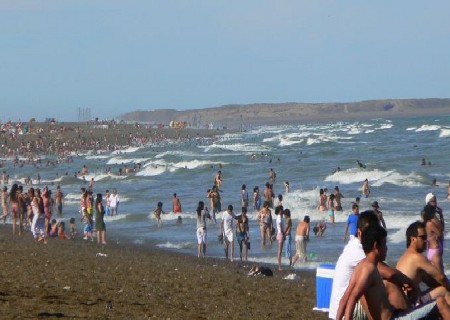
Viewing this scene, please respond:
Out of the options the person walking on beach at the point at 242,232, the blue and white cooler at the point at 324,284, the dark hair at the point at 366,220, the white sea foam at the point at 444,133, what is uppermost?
the dark hair at the point at 366,220

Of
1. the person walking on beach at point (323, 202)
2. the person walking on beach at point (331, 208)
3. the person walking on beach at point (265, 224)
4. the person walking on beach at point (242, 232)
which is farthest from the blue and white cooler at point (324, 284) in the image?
the person walking on beach at point (323, 202)

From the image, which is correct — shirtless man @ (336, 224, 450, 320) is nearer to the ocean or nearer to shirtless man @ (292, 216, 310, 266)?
the ocean

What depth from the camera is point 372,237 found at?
646 cm

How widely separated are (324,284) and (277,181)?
117 ft

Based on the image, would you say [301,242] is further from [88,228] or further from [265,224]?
[88,228]

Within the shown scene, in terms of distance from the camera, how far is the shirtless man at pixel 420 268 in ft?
24.0

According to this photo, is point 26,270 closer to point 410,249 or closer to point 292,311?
point 292,311

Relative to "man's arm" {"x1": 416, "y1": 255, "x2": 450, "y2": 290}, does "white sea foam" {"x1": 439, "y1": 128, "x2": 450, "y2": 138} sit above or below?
below

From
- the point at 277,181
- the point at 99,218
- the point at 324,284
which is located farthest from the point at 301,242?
the point at 277,181

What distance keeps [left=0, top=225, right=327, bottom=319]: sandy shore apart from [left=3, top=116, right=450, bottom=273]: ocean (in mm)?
3821

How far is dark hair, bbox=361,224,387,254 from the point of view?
6453 mm

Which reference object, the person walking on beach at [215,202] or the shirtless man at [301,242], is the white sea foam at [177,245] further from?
the person walking on beach at [215,202]

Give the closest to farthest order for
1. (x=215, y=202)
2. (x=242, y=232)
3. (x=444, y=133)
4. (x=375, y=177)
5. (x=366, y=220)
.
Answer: (x=366, y=220) < (x=242, y=232) < (x=215, y=202) < (x=375, y=177) < (x=444, y=133)

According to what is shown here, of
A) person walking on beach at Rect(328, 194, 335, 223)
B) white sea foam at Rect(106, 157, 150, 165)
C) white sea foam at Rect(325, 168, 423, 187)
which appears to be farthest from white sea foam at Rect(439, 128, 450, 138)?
person walking on beach at Rect(328, 194, 335, 223)
